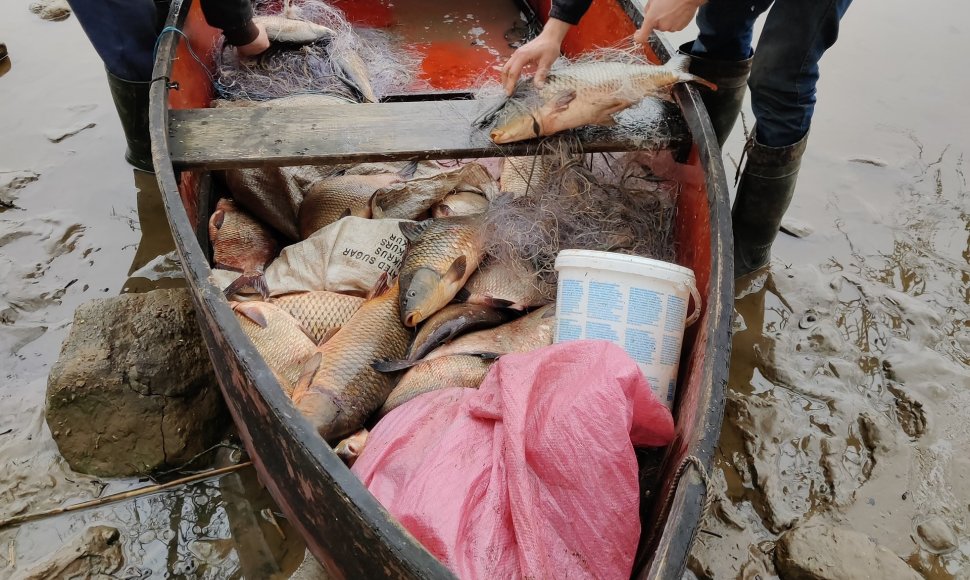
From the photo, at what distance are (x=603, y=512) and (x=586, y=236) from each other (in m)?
1.40

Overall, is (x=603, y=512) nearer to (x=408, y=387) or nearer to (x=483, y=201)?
(x=408, y=387)

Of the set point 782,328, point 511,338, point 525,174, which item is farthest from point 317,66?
point 782,328

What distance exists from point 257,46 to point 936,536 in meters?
4.32

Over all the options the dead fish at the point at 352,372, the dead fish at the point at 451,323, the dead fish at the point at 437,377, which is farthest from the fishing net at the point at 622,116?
the dead fish at the point at 437,377

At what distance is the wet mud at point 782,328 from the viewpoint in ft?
8.75

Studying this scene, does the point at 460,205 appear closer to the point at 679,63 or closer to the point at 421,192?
the point at 421,192

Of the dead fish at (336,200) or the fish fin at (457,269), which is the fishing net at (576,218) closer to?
the fish fin at (457,269)

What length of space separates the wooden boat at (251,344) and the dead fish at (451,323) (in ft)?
2.25

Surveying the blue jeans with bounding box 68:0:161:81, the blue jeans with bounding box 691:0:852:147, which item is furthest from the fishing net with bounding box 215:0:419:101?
the blue jeans with bounding box 691:0:852:147

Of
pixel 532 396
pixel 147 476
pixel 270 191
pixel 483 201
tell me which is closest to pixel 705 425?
pixel 532 396

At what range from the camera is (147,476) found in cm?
280

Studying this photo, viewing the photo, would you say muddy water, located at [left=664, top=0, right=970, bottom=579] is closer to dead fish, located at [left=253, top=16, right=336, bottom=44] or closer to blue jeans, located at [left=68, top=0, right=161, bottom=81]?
dead fish, located at [left=253, top=16, right=336, bottom=44]

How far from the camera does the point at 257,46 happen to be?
4137 millimetres

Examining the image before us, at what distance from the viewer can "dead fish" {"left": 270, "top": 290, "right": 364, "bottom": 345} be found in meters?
2.79
